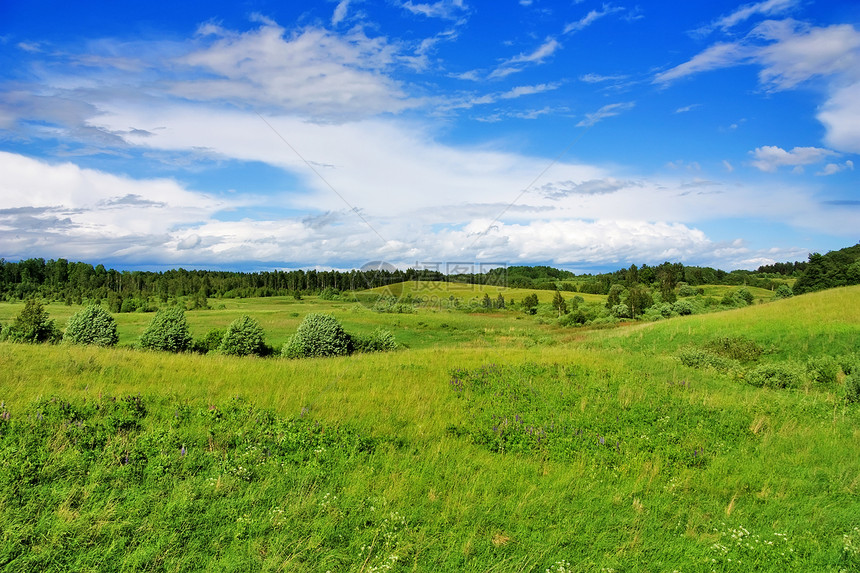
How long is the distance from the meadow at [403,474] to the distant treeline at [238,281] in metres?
74.3

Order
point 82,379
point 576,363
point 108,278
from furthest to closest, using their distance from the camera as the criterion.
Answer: point 108,278 → point 576,363 → point 82,379

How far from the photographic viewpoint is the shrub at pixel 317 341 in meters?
21.1

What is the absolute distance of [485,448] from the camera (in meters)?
7.44

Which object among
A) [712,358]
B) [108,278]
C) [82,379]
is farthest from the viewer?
[108,278]

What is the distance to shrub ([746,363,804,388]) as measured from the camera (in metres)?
15.6

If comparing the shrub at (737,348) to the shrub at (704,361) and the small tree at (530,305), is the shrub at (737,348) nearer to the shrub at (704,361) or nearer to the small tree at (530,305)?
the shrub at (704,361)

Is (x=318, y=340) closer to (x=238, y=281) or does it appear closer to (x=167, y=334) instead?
(x=167, y=334)

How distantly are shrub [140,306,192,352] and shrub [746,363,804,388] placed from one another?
2348 centimetres

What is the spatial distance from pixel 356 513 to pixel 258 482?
1.28 meters

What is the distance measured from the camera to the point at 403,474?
6.02 metres

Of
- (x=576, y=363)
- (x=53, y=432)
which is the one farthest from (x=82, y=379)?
(x=576, y=363)

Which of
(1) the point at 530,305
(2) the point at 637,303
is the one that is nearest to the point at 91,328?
(2) the point at 637,303

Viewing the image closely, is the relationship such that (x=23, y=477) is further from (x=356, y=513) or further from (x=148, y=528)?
(x=356, y=513)

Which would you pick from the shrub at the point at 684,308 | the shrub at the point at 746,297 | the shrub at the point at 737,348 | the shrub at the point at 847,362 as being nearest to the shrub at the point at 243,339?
the shrub at the point at 737,348
